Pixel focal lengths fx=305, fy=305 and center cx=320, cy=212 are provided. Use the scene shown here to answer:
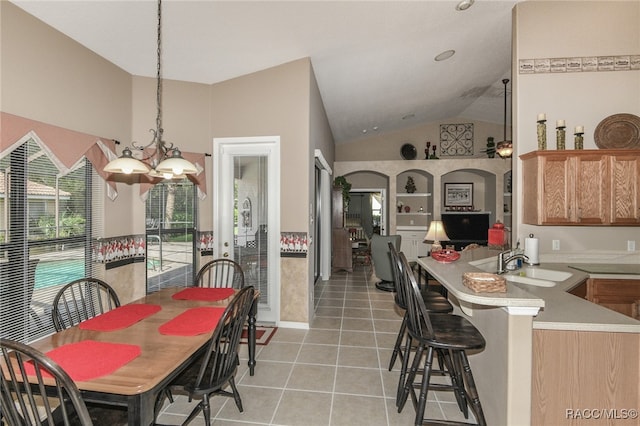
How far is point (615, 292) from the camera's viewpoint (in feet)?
9.09

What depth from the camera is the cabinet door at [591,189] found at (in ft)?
9.99

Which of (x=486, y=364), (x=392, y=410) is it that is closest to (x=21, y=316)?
(x=392, y=410)

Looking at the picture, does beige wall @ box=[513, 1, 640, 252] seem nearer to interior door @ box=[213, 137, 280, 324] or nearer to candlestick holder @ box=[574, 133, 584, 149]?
candlestick holder @ box=[574, 133, 584, 149]

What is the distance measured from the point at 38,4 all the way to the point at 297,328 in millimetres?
3697

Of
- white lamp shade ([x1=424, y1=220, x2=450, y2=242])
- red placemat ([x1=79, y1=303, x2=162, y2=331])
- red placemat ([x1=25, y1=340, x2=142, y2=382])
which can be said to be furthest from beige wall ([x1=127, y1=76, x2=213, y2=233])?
white lamp shade ([x1=424, y1=220, x2=450, y2=242])

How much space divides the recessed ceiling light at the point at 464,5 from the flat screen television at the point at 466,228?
535cm

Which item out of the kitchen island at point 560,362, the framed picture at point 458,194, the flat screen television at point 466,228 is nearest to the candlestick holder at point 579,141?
the kitchen island at point 560,362

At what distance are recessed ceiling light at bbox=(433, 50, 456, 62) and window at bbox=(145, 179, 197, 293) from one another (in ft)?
12.3

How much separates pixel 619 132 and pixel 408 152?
4780 mm

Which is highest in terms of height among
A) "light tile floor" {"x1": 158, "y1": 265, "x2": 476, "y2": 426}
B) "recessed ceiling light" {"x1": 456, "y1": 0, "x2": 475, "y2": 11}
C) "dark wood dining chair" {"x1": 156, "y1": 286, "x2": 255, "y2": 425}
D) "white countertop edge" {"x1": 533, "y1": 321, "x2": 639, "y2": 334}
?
"recessed ceiling light" {"x1": 456, "y1": 0, "x2": 475, "y2": 11}

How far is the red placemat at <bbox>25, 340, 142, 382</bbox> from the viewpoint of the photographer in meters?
1.34

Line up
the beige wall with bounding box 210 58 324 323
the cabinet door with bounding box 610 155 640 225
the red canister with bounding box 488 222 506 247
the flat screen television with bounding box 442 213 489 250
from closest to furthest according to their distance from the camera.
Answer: the cabinet door with bounding box 610 155 640 225, the beige wall with bounding box 210 58 324 323, the red canister with bounding box 488 222 506 247, the flat screen television with bounding box 442 213 489 250

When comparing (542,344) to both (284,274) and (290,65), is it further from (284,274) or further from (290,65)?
(290,65)

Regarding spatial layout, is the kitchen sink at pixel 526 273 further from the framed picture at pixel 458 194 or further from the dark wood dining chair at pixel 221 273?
the framed picture at pixel 458 194
